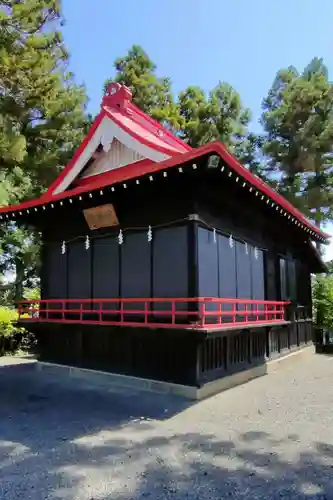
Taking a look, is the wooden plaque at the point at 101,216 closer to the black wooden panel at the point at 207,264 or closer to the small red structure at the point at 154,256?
the small red structure at the point at 154,256

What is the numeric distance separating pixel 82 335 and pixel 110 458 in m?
5.04

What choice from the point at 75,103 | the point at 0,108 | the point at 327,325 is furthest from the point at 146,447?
the point at 75,103

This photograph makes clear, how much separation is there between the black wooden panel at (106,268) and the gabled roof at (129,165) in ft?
4.34

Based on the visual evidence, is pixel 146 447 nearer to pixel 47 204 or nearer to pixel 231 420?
pixel 231 420

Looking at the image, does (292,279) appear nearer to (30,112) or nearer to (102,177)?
(102,177)

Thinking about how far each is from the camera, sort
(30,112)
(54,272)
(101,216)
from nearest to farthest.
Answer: (101,216) → (54,272) → (30,112)

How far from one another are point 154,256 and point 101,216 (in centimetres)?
171

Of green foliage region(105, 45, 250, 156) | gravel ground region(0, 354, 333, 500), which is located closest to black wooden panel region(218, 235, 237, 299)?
gravel ground region(0, 354, 333, 500)

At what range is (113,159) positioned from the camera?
977 centimetres

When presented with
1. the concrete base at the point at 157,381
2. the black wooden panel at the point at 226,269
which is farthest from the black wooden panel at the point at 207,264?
the concrete base at the point at 157,381

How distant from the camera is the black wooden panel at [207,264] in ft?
25.1

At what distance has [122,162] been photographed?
9.52 meters

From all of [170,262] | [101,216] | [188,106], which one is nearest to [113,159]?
[101,216]

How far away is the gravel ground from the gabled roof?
13.3 feet
